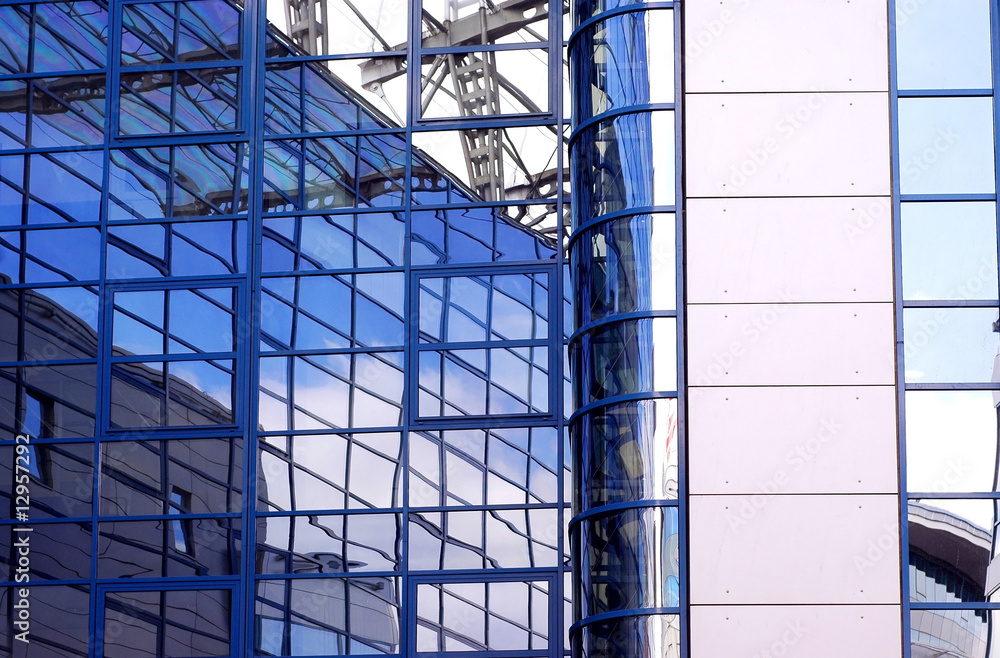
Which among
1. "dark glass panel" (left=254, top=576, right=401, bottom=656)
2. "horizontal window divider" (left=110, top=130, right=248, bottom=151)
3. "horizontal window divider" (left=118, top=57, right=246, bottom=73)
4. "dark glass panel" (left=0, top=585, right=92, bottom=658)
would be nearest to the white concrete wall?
"dark glass panel" (left=254, top=576, right=401, bottom=656)

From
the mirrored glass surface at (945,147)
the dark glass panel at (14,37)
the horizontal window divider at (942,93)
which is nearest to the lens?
the mirrored glass surface at (945,147)

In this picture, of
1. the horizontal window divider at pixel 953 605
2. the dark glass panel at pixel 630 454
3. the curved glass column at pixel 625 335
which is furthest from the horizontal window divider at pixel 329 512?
the horizontal window divider at pixel 953 605

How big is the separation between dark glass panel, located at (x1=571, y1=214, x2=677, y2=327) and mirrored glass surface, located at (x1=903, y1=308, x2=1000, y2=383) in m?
2.40

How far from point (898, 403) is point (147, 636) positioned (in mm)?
8381

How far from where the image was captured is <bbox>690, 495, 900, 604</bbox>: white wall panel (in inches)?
573

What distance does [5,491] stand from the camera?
1755 cm

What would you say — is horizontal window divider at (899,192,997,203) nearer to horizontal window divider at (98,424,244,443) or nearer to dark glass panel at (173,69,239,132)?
horizontal window divider at (98,424,244,443)

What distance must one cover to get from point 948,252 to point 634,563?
4.44m

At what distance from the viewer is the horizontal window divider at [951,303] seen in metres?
15.3

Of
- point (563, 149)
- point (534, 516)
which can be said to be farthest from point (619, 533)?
point (563, 149)

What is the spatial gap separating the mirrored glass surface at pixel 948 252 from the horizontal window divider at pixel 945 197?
51 mm

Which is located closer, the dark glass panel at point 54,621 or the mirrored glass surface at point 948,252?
the mirrored glass surface at point 948,252

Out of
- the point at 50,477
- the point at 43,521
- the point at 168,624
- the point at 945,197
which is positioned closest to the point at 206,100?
the point at 50,477

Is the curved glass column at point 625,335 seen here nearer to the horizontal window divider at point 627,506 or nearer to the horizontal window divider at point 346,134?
the horizontal window divider at point 627,506
